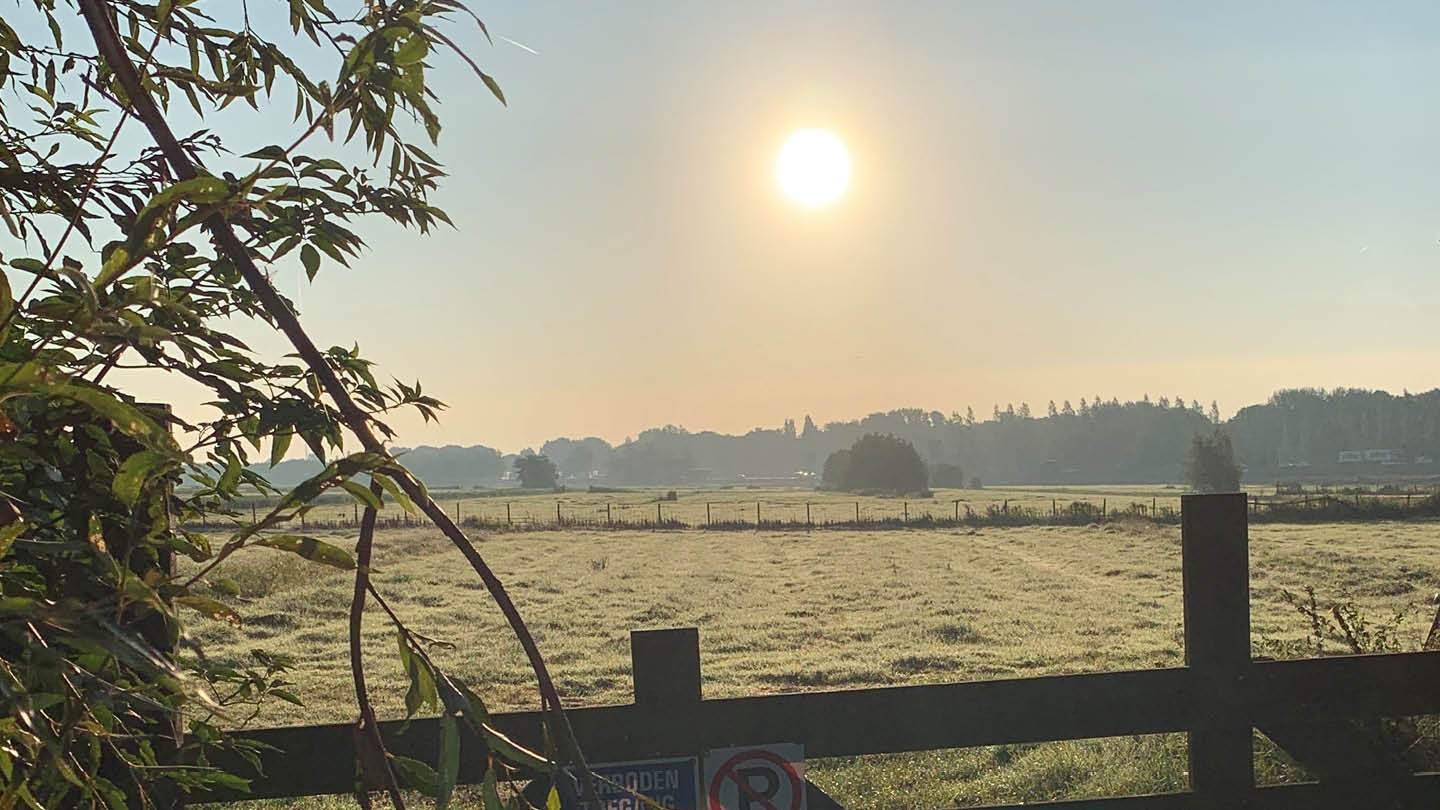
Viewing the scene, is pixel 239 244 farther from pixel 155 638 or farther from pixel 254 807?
pixel 254 807

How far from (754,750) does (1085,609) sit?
18.5 m

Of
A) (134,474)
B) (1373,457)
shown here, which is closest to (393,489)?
(134,474)

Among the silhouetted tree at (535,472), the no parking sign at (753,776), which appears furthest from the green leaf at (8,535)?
the silhouetted tree at (535,472)

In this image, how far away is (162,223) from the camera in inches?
23.5

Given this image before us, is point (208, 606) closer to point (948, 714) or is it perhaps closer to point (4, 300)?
point (4, 300)

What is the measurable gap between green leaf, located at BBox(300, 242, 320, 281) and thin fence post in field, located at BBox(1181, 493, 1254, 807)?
235 centimetres

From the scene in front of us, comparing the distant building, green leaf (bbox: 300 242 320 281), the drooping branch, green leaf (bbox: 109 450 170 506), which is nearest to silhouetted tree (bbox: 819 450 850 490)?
the distant building

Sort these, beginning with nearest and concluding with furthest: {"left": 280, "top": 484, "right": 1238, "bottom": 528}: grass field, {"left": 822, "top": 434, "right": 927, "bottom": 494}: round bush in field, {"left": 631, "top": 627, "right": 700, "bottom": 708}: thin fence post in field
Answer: {"left": 631, "top": 627, "right": 700, "bottom": 708}: thin fence post in field → {"left": 280, "top": 484, "right": 1238, "bottom": 528}: grass field → {"left": 822, "top": 434, "right": 927, "bottom": 494}: round bush in field

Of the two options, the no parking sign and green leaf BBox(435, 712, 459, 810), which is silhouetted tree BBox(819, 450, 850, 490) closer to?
the no parking sign

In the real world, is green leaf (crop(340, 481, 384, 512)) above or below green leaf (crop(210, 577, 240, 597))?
above

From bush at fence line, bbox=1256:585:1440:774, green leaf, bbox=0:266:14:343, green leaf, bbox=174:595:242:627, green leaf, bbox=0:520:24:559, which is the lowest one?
bush at fence line, bbox=1256:585:1440:774

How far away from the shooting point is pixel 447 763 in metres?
0.70

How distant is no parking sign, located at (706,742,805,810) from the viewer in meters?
2.41

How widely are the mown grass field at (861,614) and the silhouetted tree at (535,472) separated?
31465 mm
